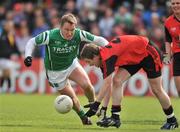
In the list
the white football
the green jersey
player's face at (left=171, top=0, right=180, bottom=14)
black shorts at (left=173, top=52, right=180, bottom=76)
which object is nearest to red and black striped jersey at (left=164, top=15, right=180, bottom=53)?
black shorts at (left=173, top=52, right=180, bottom=76)

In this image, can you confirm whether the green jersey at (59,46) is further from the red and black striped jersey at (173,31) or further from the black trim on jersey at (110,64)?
the black trim on jersey at (110,64)

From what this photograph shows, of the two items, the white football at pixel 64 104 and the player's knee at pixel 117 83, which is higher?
the player's knee at pixel 117 83

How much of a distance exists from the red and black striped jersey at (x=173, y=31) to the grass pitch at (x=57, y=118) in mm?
1552

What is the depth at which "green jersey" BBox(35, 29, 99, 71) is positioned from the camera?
44.7ft

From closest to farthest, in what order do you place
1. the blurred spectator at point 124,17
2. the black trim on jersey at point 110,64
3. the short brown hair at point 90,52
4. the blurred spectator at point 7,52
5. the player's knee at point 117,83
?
the black trim on jersey at point 110,64
the short brown hair at point 90,52
the player's knee at point 117,83
the blurred spectator at point 7,52
the blurred spectator at point 124,17

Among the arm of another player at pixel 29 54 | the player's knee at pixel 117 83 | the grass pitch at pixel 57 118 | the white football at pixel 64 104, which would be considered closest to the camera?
the player's knee at pixel 117 83

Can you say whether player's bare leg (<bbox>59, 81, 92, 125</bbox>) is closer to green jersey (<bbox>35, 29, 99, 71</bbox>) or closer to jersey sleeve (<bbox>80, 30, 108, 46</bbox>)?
green jersey (<bbox>35, 29, 99, 71</bbox>)

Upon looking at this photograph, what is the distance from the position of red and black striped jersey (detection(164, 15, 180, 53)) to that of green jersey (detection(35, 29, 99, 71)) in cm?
146

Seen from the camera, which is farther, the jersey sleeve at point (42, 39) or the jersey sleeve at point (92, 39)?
the jersey sleeve at point (92, 39)

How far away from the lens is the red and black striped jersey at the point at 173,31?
13305 mm

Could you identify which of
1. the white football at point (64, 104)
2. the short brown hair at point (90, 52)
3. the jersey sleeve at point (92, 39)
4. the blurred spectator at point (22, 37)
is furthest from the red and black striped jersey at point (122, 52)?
the blurred spectator at point (22, 37)

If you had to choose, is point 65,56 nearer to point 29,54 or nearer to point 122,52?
point 29,54

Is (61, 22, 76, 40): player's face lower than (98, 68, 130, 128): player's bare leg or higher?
higher

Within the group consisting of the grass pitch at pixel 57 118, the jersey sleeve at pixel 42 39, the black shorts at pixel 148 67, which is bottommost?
Result: the grass pitch at pixel 57 118
